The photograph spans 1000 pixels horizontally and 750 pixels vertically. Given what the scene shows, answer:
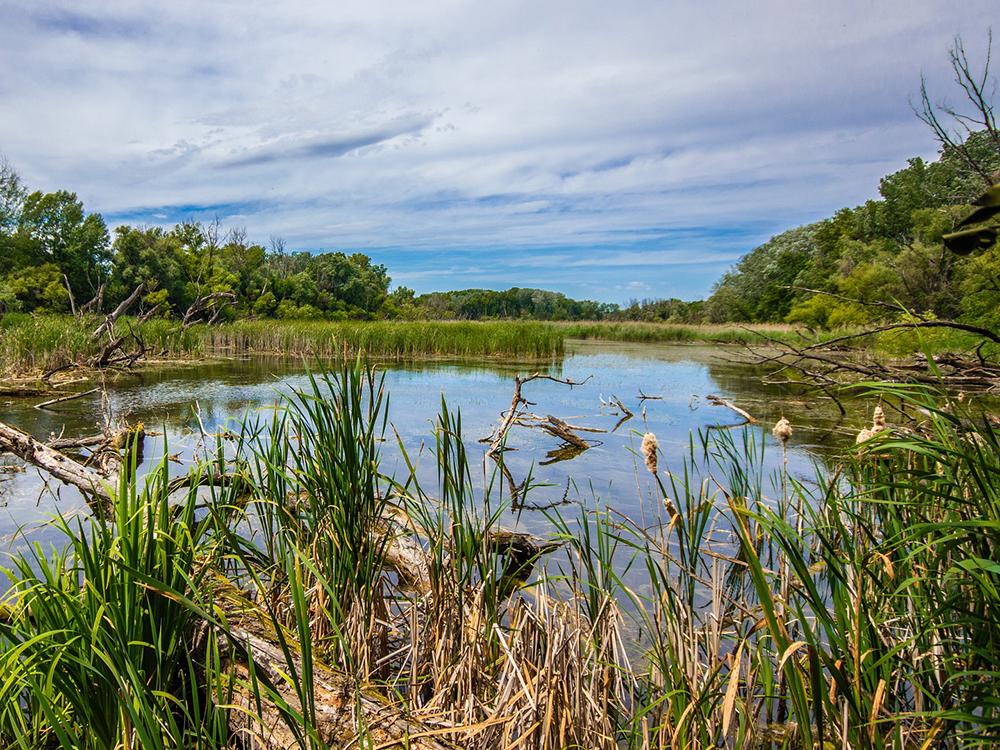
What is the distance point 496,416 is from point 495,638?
22.8 feet

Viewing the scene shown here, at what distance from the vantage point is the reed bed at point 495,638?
1449 mm

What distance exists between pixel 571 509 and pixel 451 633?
2.95m

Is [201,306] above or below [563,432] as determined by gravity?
above

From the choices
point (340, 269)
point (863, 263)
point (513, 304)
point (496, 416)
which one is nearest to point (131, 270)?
point (340, 269)

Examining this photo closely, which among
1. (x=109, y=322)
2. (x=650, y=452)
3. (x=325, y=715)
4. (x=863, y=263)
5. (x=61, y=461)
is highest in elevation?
(x=863, y=263)

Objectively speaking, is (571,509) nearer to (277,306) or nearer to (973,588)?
(973,588)

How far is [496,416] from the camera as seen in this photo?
30.1ft

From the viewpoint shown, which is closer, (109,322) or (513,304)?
(109,322)

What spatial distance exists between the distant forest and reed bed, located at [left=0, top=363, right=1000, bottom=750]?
34.0 feet

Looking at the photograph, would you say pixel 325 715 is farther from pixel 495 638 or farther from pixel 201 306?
pixel 201 306

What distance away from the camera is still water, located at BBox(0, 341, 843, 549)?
4988 mm

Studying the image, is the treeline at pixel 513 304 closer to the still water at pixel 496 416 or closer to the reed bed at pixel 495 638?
the still water at pixel 496 416

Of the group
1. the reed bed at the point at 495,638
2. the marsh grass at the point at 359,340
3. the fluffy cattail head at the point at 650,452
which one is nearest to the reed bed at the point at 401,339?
the marsh grass at the point at 359,340

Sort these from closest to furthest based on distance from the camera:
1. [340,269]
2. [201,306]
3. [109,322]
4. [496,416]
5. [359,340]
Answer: [496,416]
[109,322]
[201,306]
[359,340]
[340,269]
